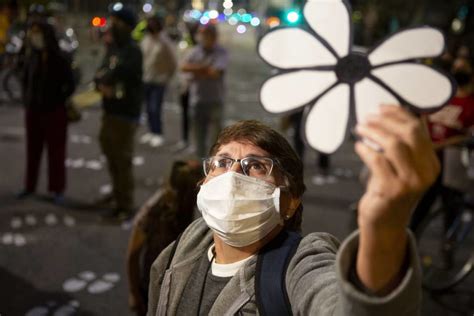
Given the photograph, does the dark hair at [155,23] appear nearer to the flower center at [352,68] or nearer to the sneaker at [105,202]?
the sneaker at [105,202]

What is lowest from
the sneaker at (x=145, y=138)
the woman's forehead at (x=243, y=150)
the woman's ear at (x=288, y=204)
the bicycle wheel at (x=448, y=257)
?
the sneaker at (x=145, y=138)

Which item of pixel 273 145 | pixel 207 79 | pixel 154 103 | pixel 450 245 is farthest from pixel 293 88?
pixel 154 103

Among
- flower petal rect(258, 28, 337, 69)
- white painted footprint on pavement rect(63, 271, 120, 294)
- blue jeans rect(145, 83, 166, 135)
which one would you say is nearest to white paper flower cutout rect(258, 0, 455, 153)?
flower petal rect(258, 28, 337, 69)

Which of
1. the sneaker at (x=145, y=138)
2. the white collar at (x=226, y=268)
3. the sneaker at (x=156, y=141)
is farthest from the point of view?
the sneaker at (x=145, y=138)

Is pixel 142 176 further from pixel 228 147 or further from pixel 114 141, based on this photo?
pixel 228 147

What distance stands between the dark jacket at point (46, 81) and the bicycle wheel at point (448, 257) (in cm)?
321

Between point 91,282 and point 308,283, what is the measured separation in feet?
9.37

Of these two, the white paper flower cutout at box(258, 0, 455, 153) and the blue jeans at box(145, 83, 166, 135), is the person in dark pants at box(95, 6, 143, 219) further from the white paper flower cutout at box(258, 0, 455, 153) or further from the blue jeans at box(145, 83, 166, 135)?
the white paper flower cutout at box(258, 0, 455, 153)

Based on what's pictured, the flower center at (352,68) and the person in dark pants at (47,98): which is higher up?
the flower center at (352,68)

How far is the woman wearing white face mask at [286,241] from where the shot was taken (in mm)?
845

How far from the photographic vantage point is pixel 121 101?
4.61 m

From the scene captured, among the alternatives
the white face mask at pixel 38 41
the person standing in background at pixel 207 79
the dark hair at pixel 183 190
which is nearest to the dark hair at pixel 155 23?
the person standing in background at pixel 207 79

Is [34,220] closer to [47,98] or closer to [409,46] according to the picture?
[47,98]

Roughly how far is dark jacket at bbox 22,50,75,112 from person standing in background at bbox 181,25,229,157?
123cm
